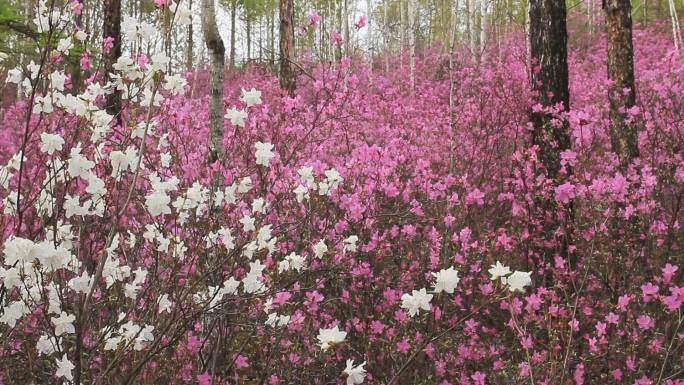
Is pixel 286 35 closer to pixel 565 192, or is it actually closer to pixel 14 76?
pixel 565 192

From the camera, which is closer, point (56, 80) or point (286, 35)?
point (56, 80)

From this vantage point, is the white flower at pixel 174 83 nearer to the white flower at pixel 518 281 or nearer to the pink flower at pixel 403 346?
the white flower at pixel 518 281

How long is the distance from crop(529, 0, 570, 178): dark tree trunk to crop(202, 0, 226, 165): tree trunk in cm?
280

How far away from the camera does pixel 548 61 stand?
16.2 feet

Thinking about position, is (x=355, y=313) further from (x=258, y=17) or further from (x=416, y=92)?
(x=258, y=17)

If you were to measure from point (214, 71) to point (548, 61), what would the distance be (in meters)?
3.02

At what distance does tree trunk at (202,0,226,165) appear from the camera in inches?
146

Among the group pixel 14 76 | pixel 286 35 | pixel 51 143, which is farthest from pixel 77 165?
pixel 286 35

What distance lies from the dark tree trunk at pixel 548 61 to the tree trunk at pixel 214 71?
280 centimetres

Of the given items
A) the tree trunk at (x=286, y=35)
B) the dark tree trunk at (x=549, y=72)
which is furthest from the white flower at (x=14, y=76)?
the tree trunk at (x=286, y=35)

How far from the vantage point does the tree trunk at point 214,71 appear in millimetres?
3719

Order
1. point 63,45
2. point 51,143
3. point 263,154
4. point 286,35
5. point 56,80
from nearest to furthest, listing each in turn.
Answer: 1. point 51,143
2. point 56,80
3. point 63,45
4. point 263,154
5. point 286,35

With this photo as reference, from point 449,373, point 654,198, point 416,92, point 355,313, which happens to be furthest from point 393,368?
point 416,92

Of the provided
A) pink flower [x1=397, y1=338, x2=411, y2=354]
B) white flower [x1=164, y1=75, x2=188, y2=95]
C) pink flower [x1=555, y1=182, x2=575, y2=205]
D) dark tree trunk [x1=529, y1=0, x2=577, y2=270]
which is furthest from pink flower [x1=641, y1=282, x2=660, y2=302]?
white flower [x1=164, y1=75, x2=188, y2=95]
